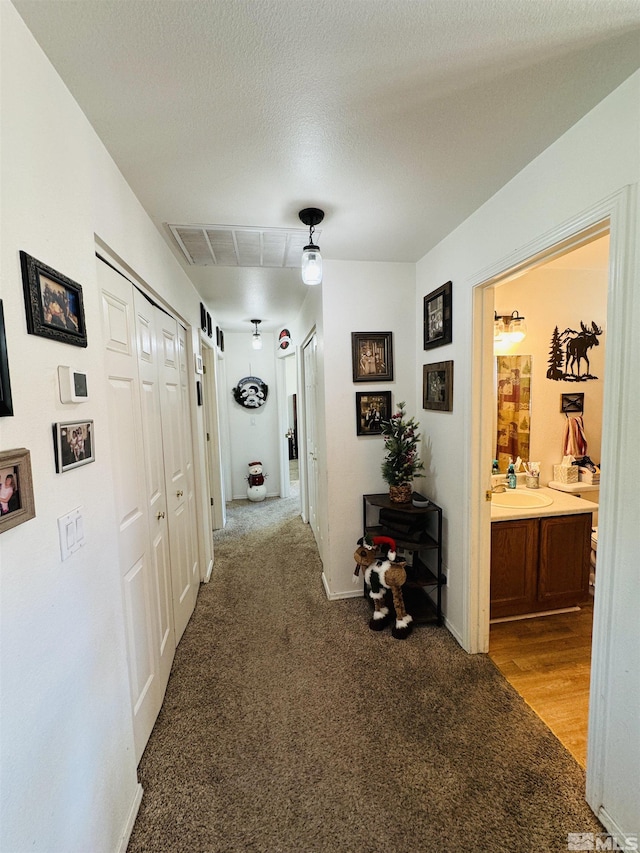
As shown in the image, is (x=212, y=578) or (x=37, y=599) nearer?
(x=37, y=599)

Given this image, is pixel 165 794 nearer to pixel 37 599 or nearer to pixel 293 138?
pixel 37 599

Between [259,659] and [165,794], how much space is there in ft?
2.31

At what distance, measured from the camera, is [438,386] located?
2.19 metres

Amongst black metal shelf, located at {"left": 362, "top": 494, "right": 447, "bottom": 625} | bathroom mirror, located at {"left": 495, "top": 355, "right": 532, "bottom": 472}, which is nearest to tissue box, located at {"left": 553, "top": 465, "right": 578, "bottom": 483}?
bathroom mirror, located at {"left": 495, "top": 355, "right": 532, "bottom": 472}

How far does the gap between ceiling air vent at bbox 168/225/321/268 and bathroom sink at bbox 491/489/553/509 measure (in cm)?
215

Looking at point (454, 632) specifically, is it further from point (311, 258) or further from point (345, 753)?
point (311, 258)

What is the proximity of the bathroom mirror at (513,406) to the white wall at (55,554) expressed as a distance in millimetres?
2672

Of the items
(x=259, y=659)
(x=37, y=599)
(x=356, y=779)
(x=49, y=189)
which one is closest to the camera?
(x=37, y=599)

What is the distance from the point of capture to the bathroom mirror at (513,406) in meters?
2.69

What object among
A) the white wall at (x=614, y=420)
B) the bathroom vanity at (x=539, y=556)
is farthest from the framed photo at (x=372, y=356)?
the bathroom vanity at (x=539, y=556)

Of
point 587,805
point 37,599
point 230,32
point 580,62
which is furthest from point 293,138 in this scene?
point 587,805

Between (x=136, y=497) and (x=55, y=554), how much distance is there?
0.64 m

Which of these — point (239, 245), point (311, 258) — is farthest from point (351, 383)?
point (239, 245)

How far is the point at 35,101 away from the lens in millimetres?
854
